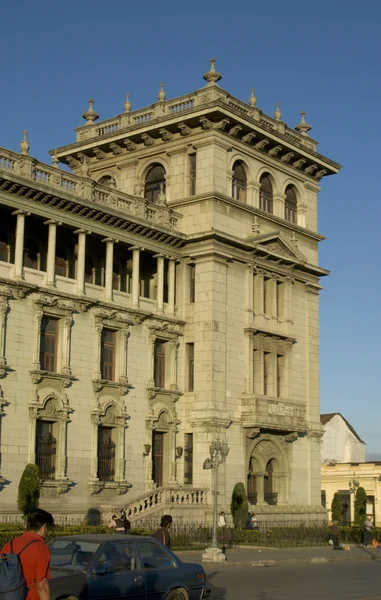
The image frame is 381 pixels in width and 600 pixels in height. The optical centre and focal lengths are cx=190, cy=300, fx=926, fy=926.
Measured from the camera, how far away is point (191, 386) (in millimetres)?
45719

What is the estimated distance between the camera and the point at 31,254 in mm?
40594

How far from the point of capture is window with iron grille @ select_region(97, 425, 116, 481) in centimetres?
4100

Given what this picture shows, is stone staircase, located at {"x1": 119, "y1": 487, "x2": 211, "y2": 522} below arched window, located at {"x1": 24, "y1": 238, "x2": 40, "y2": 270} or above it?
below

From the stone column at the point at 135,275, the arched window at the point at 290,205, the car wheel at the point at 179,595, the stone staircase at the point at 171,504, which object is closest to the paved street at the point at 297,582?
the car wheel at the point at 179,595

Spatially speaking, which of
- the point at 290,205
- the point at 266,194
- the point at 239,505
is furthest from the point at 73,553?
the point at 290,205

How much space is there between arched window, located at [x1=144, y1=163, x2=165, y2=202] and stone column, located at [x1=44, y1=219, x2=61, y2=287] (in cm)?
1007

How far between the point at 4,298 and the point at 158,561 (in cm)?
2225

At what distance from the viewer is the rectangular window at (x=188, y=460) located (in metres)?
44.8

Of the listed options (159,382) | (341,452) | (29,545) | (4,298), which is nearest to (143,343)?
(159,382)

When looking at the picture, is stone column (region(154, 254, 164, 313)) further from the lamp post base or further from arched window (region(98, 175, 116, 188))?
the lamp post base

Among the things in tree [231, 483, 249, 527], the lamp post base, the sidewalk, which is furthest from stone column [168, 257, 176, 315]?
the lamp post base

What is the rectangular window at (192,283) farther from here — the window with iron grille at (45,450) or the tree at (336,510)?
the tree at (336,510)

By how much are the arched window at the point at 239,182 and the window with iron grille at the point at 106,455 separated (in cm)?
1462

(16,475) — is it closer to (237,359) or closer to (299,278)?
(237,359)
